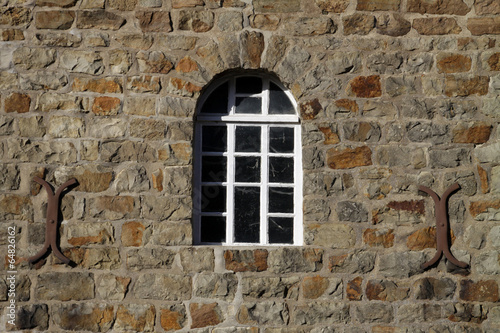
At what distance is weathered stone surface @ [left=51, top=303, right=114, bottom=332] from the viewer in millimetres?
4617

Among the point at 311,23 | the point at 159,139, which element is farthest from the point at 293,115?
the point at 159,139

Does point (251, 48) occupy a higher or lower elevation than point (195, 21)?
lower

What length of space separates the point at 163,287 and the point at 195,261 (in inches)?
11.8

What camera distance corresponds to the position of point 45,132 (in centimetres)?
479

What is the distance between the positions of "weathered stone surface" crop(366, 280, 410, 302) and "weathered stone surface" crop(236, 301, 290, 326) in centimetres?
65

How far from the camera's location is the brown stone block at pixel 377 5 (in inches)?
197

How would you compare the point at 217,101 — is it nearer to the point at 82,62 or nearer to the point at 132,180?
the point at 132,180

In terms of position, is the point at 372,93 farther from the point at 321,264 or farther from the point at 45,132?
the point at 45,132

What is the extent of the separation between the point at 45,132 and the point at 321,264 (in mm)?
2298

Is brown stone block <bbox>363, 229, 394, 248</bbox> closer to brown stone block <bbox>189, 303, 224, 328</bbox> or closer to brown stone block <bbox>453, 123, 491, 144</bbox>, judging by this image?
brown stone block <bbox>453, 123, 491, 144</bbox>

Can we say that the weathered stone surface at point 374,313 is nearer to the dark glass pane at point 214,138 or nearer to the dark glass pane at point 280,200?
the dark glass pane at point 280,200

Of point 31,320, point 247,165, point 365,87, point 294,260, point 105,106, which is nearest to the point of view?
point 31,320

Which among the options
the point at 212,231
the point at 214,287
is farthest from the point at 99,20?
the point at 214,287

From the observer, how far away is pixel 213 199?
498 cm
